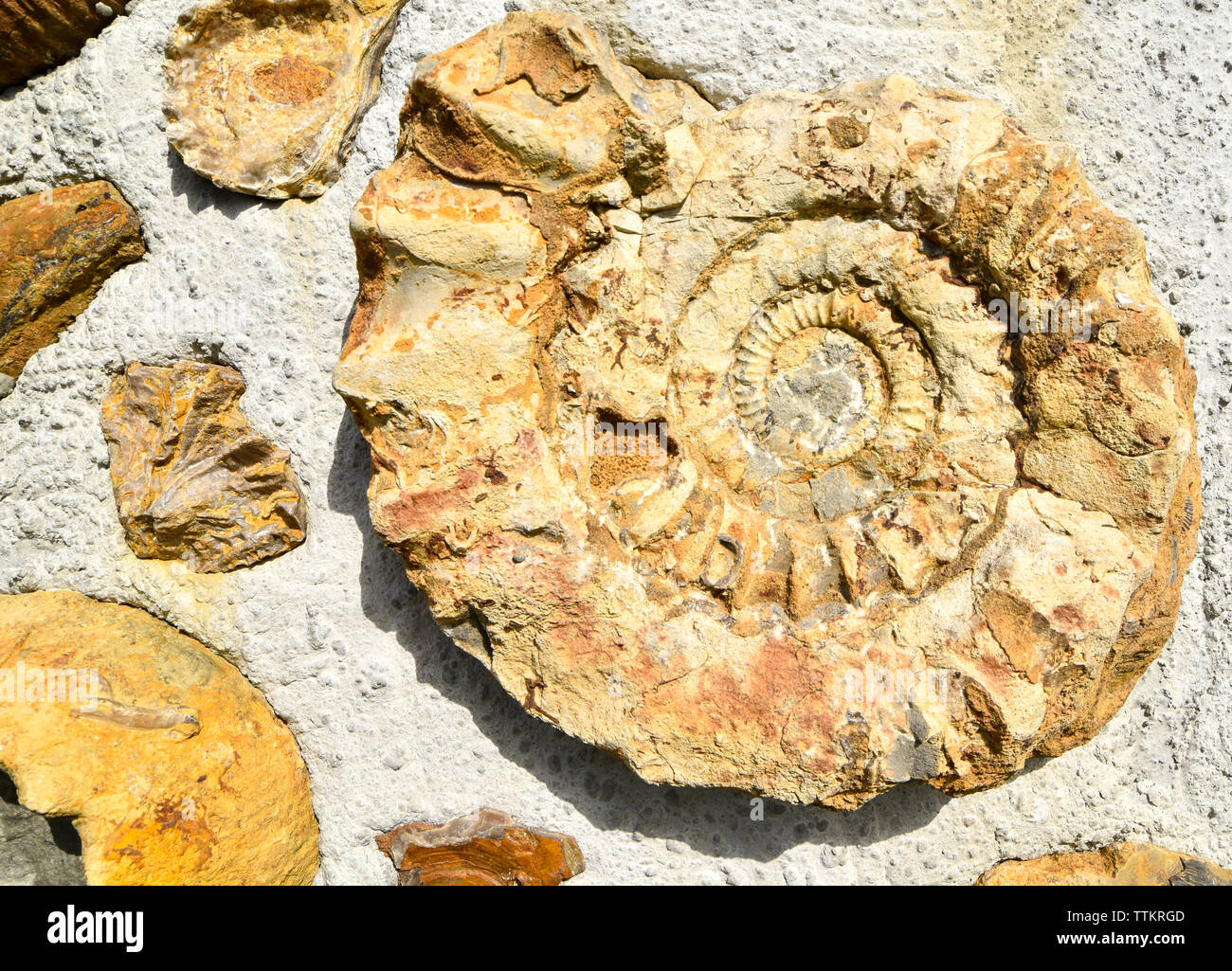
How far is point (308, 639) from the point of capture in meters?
2.07

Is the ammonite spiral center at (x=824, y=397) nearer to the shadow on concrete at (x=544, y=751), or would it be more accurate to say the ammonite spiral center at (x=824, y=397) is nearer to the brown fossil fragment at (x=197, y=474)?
the shadow on concrete at (x=544, y=751)

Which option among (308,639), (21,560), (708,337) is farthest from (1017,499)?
(21,560)

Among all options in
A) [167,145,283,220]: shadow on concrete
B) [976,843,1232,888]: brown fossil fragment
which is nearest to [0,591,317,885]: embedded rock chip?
[167,145,283,220]: shadow on concrete

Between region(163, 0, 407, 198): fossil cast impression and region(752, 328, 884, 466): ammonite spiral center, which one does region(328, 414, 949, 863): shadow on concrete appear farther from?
region(752, 328, 884, 466): ammonite spiral center

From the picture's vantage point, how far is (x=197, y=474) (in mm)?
2004

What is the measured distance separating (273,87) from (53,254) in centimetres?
60

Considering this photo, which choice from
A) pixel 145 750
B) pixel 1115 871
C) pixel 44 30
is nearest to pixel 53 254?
pixel 44 30

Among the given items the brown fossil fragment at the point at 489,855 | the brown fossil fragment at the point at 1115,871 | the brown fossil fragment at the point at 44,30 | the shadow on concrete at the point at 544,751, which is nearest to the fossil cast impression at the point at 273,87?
the brown fossil fragment at the point at 44,30

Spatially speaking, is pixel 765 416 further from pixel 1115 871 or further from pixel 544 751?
pixel 1115 871

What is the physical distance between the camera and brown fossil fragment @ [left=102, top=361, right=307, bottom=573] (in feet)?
6.59

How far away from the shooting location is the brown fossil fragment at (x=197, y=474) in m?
2.01

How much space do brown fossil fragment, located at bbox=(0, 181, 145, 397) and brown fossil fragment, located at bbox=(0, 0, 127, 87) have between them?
0.92 ft

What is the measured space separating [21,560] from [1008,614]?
2.08 metres
